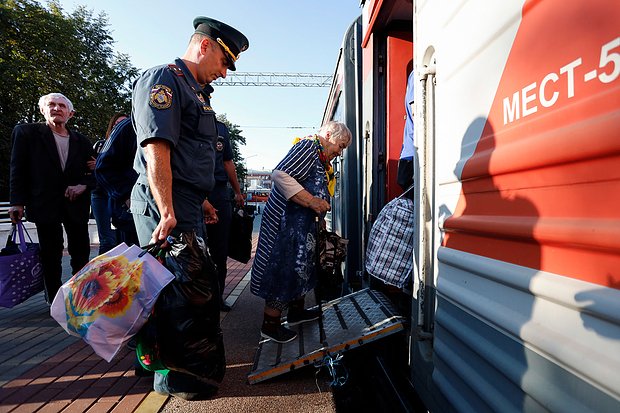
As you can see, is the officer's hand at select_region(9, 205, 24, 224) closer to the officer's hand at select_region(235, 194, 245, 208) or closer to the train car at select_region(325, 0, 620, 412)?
the officer's hand at select_region(235, 194, 245, 208)

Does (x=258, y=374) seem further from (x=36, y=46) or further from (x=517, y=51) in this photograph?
(x=36, y=46)

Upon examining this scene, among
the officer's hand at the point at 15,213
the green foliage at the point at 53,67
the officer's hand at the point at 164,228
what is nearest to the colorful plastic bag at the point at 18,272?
the officer's hand at the point at 15,213

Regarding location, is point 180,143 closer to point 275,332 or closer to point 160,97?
point 160,97

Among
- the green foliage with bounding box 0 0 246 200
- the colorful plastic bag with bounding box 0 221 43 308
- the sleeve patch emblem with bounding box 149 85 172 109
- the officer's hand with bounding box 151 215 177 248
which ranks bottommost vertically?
the colorful plastic bag with bounding box 0 221 43 308

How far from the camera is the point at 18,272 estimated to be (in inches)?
125

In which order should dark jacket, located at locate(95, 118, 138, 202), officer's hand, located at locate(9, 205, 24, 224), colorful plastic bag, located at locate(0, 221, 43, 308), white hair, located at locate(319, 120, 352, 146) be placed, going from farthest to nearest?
officer's hand, located at locate(9, 205, 24, 224) < colorful plastic bag, located at locate(0, 221, 43, 308) < white hair, located at locate(319, 120, 352, 146) < dark jacket, located at locate(95, 118, 138, 202)

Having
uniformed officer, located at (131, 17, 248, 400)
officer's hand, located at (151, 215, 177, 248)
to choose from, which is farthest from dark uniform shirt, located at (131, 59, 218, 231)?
officer's hand, located at (151, 215, 177, 248)

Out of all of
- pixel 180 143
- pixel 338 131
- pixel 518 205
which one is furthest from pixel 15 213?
pixel 518 205

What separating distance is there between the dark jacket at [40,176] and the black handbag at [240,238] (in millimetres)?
1403

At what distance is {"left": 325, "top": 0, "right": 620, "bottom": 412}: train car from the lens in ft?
2.64

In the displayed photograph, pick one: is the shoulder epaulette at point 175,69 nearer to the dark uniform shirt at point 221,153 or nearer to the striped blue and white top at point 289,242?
the striped blue and white top at point 289,242

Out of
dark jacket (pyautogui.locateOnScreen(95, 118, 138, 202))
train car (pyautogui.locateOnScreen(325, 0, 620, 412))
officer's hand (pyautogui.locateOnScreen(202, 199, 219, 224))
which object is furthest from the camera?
officer's hand (pyautogui.locateOnScreen(202, 199, 219, 224))

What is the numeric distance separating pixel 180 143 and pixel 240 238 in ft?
6.01

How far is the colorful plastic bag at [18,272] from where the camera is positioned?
9.98ft
